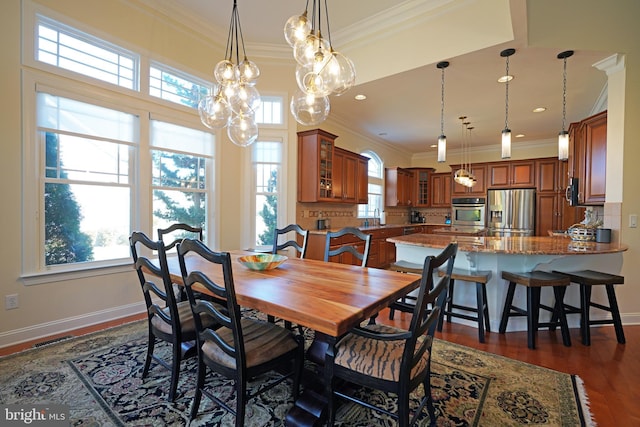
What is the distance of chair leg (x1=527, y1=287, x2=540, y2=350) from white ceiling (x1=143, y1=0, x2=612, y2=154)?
7.88 ft

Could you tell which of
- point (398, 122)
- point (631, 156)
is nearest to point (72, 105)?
point (398, 122)

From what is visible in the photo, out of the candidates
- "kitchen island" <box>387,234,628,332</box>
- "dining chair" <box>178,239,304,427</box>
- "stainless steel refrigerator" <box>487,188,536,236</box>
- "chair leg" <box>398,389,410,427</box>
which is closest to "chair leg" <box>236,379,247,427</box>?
"dining chair" <box>178,239,304,427</box>

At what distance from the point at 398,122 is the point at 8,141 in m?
5.44

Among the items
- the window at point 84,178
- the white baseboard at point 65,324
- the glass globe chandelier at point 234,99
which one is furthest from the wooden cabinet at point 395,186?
the white baseboard at point 65,324

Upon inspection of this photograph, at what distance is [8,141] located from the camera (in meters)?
2.43

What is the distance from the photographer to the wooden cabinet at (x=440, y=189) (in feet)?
25.1

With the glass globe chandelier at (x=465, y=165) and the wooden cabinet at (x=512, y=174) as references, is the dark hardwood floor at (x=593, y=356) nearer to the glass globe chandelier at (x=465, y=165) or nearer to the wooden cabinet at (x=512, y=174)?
the glass globe chandelier at (x=465, y=165)

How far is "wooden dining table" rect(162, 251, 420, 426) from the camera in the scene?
1238 millimetres

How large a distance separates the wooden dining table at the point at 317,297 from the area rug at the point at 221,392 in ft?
0.68

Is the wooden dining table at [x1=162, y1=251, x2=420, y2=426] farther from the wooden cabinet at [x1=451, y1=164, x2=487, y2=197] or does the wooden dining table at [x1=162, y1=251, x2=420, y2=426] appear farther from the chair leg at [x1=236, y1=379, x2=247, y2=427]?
the wooden cabinet at [x1=451, y1=164, x2=487, y2=197]

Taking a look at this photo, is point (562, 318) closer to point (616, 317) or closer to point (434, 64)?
point (616, 317)

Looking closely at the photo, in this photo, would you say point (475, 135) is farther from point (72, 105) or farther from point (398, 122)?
point (72, 105)

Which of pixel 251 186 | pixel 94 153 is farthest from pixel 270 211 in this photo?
pixel 94 153

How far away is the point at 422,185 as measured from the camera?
7.99 metres
